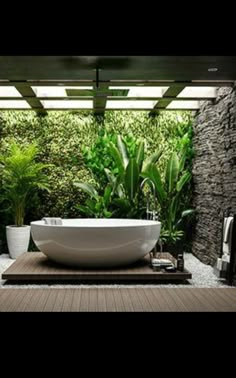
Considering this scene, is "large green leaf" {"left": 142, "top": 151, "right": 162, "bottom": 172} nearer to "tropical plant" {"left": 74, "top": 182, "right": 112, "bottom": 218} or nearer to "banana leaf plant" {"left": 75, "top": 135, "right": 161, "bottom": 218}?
"banana leaf plant" {"left": 75, "top": 135, "right": 161, "bottom": 218}

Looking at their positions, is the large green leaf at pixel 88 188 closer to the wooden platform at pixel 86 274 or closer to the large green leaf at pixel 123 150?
the large green leaf at pixel 123 150

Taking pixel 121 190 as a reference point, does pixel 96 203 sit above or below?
below

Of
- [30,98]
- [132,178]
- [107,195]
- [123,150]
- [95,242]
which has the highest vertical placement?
[30,98]

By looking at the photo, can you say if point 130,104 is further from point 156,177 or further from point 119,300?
point 119,300

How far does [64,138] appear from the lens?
7168mm

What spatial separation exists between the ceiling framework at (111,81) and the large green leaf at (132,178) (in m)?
0.81

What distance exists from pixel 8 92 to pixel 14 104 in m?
0.79

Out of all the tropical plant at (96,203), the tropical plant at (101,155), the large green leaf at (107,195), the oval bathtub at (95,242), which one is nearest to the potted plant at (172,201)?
the large green leaf at (107,195)

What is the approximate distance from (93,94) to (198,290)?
3.44 meters

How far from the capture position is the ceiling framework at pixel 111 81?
91.5 inches

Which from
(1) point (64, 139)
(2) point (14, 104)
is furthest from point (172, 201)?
(2) point (14, 104)
